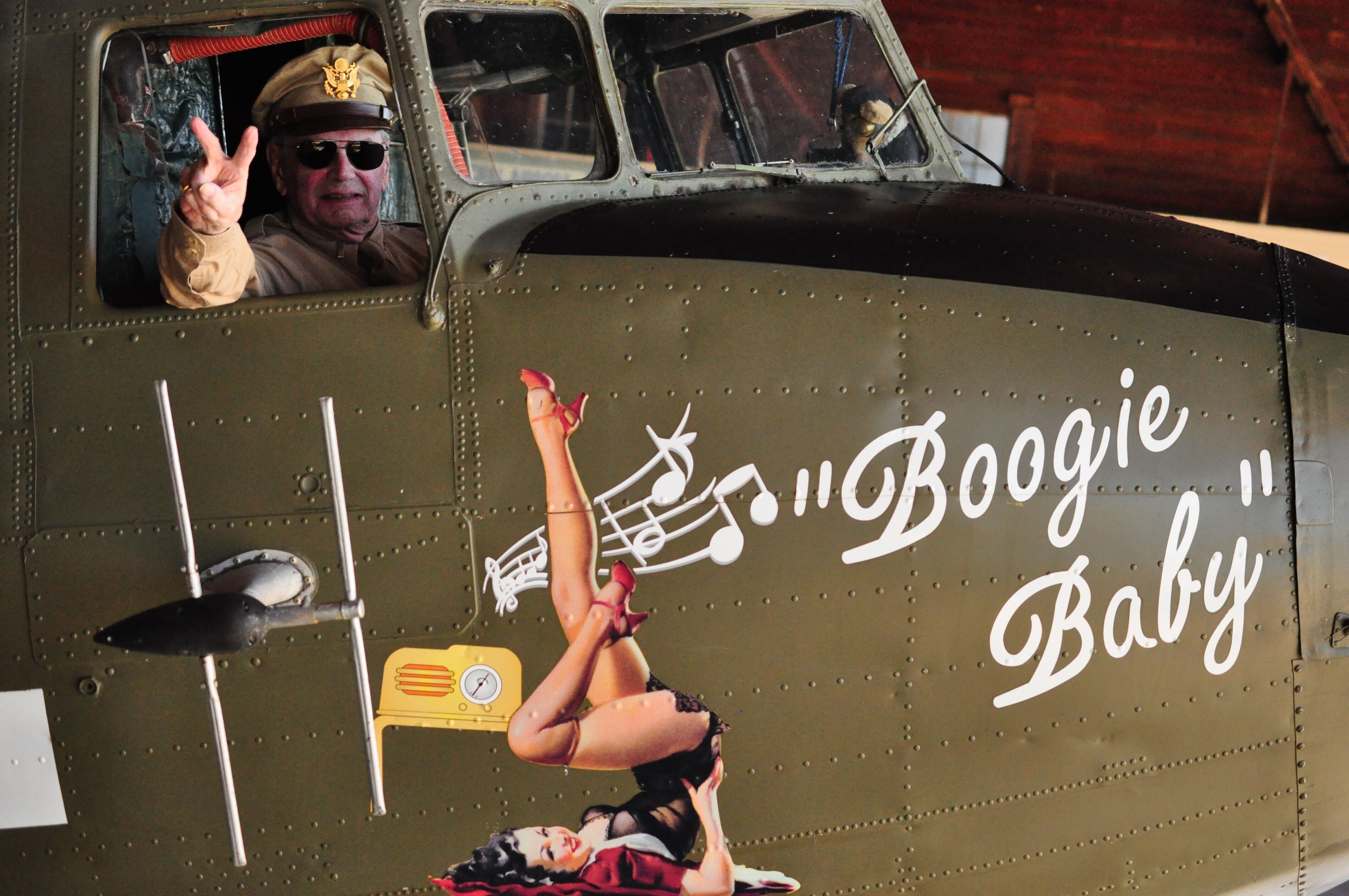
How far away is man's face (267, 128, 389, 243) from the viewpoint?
3369 millimetres

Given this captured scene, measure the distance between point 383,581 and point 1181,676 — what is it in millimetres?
1974

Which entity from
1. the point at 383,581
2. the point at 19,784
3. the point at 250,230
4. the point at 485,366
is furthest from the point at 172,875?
the point at 250,230

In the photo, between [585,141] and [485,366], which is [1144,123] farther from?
[485,366]

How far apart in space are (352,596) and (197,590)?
0.34 m

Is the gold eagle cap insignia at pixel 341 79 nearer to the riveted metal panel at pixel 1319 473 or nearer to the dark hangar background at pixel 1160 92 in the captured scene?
the riveted metal panel at pixel 1319 473

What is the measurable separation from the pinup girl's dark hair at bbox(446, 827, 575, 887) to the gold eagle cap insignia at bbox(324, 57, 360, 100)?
2106mm

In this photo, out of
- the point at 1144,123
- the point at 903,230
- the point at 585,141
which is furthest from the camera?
the point at 1144,123

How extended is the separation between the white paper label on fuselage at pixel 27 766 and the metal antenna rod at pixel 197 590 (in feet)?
1.79

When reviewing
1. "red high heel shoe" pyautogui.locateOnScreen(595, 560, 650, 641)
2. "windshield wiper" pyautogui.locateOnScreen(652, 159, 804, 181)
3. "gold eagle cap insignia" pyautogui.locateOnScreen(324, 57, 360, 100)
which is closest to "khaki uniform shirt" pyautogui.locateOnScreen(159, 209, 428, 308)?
"gold eagle cap insignia" pyautogui.locateOnScreen(324, 57, 360, 100)

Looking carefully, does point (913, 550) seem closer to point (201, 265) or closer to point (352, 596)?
point (352, 596)

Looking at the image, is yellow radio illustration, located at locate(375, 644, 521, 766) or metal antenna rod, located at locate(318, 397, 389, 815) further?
yellow radio illustration, located at locate(375, 644, 521, 766)

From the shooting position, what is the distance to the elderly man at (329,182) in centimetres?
322

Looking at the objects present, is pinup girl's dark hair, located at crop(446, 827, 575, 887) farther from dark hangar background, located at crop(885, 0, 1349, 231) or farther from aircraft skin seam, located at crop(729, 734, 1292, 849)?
dark hangar background, located at crop(885, 0, 1349, 231)

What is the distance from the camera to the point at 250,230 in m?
3.35
